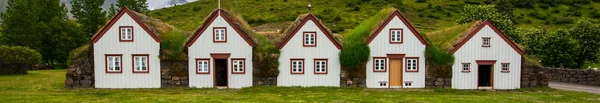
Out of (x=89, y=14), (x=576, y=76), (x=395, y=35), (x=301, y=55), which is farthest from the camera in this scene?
(x=89, y=14)

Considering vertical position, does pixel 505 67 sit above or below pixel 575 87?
above

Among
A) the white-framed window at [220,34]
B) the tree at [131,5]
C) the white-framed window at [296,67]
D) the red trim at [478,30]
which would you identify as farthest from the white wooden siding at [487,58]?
the tree at [131,5]

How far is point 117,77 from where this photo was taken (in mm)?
29375

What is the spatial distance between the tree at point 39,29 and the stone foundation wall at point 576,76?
50.6 m

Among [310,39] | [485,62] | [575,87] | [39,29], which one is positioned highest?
[39,29]

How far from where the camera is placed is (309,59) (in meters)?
29.7

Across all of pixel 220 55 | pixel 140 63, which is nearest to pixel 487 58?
pixel 220 55

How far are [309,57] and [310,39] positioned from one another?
44.6 inches

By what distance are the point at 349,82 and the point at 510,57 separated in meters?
10.5

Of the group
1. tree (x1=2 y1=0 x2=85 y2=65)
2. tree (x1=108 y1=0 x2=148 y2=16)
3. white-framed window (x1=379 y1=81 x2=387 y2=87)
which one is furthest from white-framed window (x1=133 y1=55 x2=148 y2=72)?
tree (x1=108 y1=0 x2=148 y2=16)

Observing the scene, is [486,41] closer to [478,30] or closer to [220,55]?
[478,30]

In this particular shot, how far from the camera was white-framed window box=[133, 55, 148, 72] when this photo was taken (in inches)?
1148

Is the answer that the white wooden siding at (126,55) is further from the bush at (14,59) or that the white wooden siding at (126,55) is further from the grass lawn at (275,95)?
the bush at (14,59)

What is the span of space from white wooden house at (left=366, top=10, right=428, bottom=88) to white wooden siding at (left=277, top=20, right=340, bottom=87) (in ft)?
7.31
